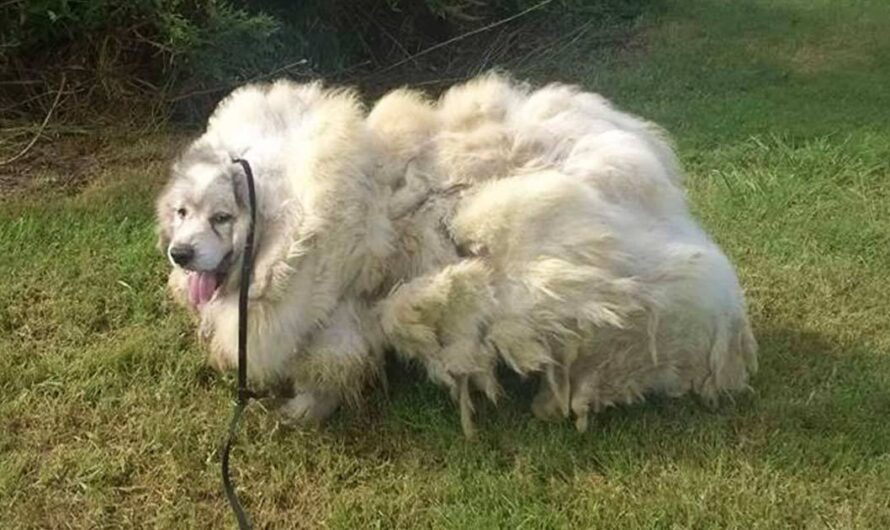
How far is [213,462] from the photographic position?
360 cm

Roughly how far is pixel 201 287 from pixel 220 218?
257mm

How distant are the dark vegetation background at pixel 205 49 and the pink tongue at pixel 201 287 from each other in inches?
96.8

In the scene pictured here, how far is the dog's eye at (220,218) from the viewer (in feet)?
11.6

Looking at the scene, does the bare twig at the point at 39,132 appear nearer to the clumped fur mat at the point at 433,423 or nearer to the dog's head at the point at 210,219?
the clumped fur mat at the point at 433,423

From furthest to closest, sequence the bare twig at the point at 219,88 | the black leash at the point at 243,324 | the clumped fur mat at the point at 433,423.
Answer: the bare twig at the point at 219,88, the black leash at the point at 243,324, the clumped fur mat at the point at 433,423

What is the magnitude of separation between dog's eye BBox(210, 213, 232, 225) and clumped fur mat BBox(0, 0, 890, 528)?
0.67 meters

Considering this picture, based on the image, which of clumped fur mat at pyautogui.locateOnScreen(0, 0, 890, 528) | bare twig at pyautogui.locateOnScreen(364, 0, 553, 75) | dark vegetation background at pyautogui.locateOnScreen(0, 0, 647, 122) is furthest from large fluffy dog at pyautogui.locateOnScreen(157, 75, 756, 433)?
bare twig at pyautogui.locateOnScreen(364, 0, 553, 75)

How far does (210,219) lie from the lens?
3.55 metres

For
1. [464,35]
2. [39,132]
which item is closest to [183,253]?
[39,132]

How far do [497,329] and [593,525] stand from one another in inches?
24.7

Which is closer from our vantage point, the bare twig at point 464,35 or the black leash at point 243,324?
the black leash at point 243,324

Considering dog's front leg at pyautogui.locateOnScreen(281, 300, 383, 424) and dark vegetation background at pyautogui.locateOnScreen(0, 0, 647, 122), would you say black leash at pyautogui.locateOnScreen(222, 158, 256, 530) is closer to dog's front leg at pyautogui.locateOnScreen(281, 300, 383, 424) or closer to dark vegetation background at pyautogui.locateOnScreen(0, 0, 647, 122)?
dog's front leg at pyautogui.locateOnScreen(281, 300, 383, 424)

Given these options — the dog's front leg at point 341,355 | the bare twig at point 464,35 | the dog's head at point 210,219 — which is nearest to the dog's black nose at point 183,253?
the dog's head at point 210,219

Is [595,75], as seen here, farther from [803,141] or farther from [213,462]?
[213,462]
